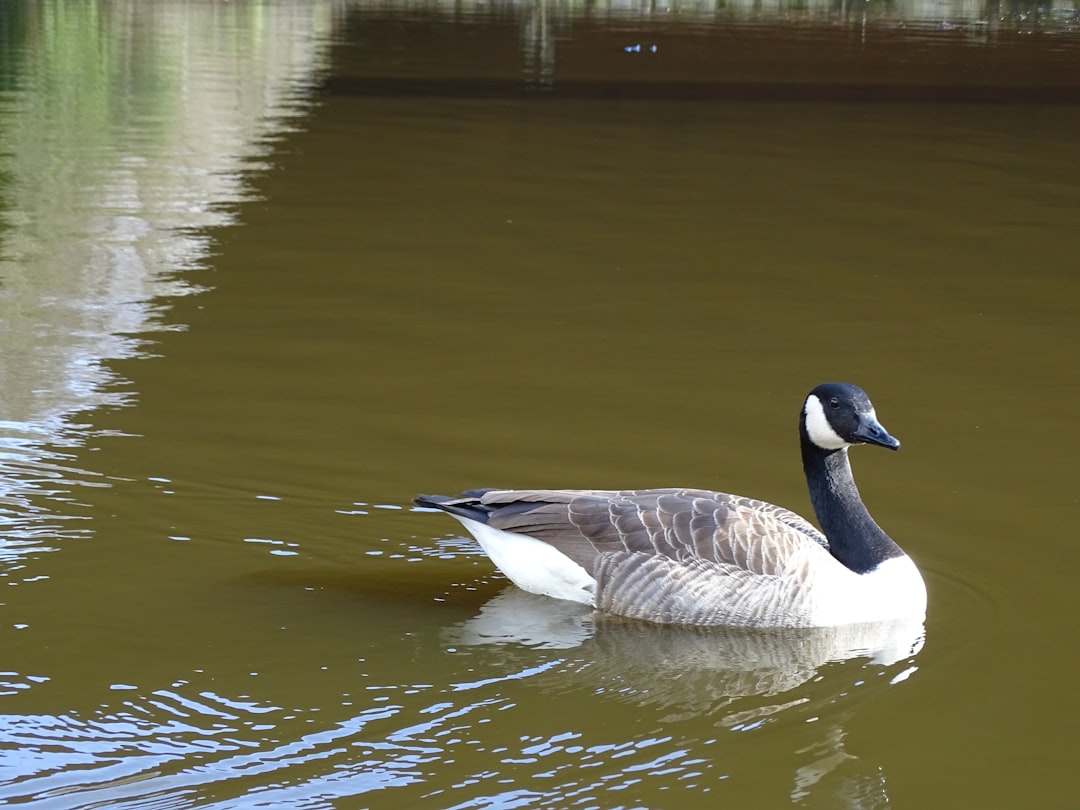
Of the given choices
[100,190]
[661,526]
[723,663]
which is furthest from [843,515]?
[100,190]

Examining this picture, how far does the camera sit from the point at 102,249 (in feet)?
49.0

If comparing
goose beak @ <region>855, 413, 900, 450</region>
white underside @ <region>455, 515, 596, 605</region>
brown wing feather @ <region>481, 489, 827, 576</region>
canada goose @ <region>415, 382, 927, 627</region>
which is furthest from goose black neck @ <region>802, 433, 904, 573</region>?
white underside @ <region>455, 515, 596, 605</region>

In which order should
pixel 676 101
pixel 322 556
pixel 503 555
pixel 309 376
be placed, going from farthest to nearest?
pixel 676 101, pixel 309 376, pixel 322 556, pixel 503 555

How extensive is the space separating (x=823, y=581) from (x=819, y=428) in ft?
2.49

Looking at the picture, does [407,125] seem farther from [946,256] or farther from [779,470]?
[779,470]

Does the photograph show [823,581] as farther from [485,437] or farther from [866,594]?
[485,437]

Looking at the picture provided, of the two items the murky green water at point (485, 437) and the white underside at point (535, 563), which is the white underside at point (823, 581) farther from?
the murky green water at point (485, 437)

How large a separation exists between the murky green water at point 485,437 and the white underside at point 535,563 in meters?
0.17

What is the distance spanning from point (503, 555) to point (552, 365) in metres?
4.40

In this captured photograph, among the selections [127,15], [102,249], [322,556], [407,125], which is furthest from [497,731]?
[127,15]

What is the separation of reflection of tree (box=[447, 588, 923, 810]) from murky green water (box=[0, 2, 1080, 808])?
0.02m

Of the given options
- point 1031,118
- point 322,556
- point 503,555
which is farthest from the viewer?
point 1031,118

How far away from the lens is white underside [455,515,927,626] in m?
7.20

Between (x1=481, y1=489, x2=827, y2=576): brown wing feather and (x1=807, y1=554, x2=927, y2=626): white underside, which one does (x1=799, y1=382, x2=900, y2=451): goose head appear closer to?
(x1=481, y1=489, x2=827, y2=576): brown wing feather
